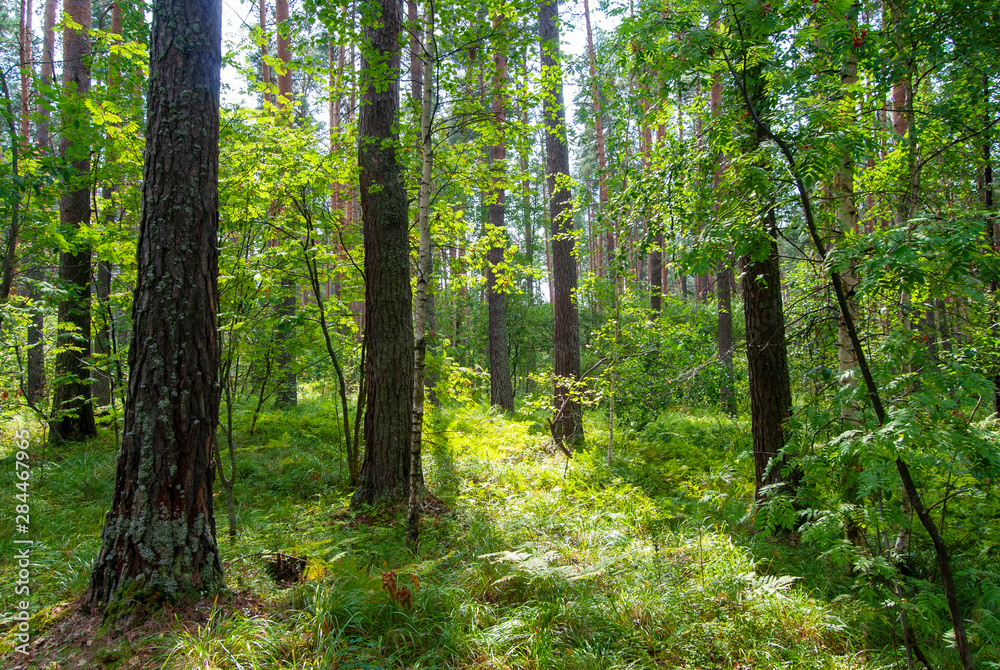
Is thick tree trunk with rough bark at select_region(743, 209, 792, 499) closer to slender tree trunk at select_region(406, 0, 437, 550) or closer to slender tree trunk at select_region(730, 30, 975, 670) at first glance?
slender tree trunk at select_region(730, 30, 975, 670)

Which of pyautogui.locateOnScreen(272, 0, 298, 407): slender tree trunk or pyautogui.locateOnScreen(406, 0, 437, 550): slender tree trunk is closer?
pyautogui.locateOnScreen(406, 0, 437, 550): slender tree trunk

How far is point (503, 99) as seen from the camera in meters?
4.34

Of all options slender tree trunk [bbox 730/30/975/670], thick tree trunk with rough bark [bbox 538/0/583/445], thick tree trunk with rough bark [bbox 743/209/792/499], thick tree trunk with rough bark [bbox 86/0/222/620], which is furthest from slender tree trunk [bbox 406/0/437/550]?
thick tree trunk with rough bark [bbox 538/0/583/445]

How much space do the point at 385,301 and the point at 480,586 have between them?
2.98 m

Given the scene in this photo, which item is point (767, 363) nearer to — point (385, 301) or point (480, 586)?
point (480, 586)

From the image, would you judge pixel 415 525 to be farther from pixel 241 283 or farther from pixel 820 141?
pixel 820 141

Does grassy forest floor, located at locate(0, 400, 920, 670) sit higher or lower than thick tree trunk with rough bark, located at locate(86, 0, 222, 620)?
lower

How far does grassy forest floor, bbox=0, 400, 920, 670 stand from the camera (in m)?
2.78

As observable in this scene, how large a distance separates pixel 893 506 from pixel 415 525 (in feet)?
10.9

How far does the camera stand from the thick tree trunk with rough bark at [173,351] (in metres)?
2.99

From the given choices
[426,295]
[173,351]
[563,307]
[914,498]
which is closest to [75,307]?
[173,351]

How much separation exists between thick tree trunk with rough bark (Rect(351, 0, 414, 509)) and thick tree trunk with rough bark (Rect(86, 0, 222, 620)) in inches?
74.4

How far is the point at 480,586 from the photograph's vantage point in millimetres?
3477

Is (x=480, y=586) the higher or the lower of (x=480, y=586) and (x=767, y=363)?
the lower
